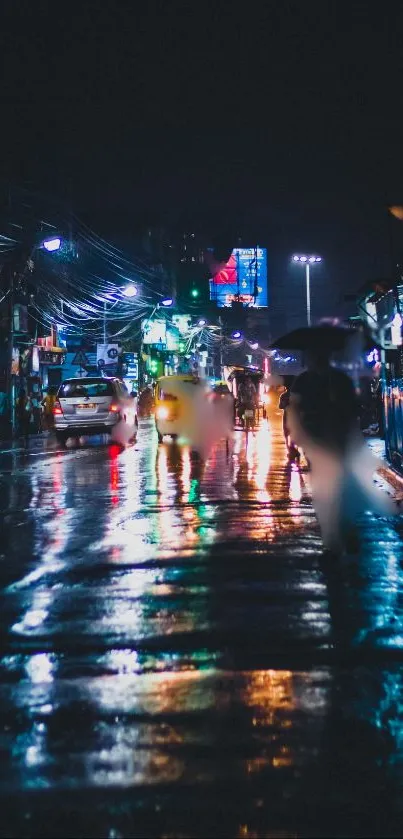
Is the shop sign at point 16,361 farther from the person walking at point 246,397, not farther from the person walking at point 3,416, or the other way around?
the person walking at point 246,397

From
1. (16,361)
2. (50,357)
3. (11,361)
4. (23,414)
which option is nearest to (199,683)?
(11,361)

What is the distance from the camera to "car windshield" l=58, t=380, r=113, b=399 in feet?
90.7

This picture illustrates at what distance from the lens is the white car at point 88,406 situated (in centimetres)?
2766

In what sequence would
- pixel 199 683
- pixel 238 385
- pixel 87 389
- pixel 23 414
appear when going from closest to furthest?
pixel 199 683, pixel 87 389, pixel 23 414, pixel 238 385

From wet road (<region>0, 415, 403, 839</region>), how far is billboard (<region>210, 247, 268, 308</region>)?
93741 millimetres

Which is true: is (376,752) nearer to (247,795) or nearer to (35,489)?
(247,795)

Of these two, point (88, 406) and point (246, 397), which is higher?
point (246, 397)

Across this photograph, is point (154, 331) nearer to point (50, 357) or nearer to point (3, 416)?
point (50, 357)

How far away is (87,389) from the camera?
91.1 ft

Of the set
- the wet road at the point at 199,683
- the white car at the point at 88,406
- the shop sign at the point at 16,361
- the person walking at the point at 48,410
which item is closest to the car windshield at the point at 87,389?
the white car at the point at 88,406

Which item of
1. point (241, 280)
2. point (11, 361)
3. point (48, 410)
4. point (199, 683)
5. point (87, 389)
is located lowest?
point (199, 683)

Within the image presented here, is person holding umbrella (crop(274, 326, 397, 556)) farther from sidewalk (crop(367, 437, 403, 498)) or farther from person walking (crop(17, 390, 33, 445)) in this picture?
person walking (crop(17, 390, 33, 445))

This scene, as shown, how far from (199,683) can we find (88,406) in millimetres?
→ 22841

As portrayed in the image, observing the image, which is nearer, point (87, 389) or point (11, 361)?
point (87, 389)
